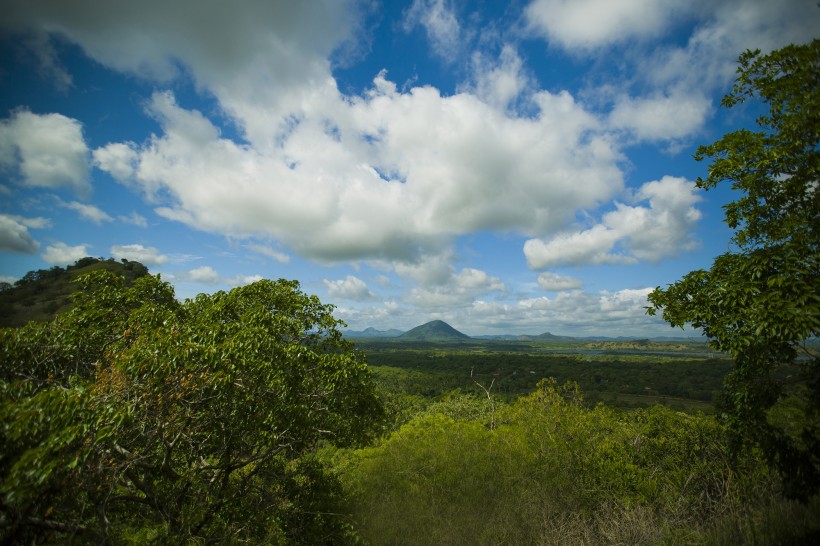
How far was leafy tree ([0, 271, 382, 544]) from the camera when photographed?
422 centimetres

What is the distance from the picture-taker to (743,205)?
673 centimetres

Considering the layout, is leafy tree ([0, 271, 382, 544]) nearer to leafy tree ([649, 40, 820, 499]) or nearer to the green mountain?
leafy tree ([649, 40, 820, 499])

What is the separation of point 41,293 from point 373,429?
8847cm

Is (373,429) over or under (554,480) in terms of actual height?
over

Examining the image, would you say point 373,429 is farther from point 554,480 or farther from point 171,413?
point 554,480

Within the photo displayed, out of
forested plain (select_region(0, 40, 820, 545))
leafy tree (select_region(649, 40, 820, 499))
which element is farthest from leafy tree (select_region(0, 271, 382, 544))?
leafy tree (select_region(649, 40, 820, 499))

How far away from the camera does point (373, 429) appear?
10516mm

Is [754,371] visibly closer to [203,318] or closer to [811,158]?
[811,158]

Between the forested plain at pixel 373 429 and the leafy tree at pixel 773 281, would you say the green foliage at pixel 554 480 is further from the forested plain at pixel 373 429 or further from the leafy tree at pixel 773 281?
the leafy tree at pixel 773 281

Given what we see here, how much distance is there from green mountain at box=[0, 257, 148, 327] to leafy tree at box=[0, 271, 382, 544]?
37419mm

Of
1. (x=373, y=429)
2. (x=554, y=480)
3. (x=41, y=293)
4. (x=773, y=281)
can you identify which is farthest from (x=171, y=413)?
(x=41, y=293)

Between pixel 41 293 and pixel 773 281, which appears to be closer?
pixel 773 281

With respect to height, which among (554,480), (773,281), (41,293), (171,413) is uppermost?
(41,293)

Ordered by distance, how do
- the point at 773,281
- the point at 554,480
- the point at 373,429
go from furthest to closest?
1. the point at 554,480
2. the point at 373,429
3. the point at 773,281
